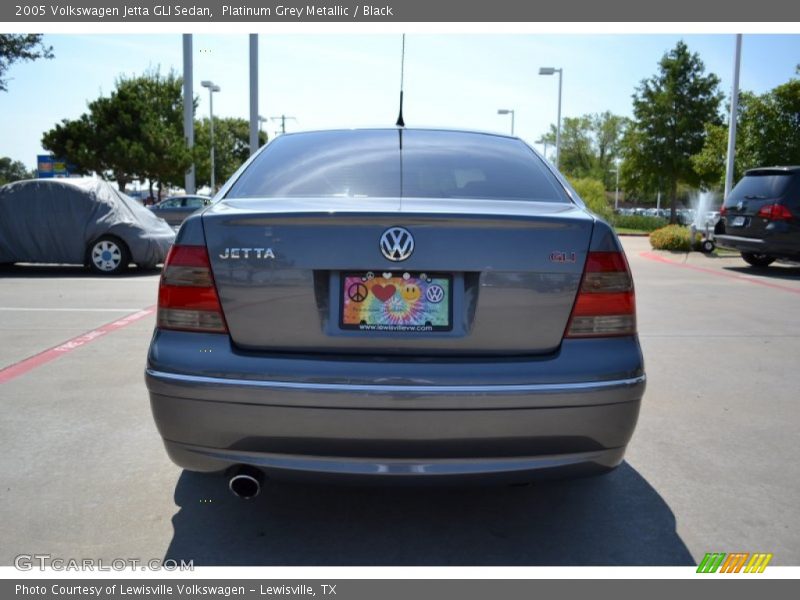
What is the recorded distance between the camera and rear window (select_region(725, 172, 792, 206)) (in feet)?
43.4

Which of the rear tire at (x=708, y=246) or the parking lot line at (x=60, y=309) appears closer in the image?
the parking lot line at (x=60, y=309)

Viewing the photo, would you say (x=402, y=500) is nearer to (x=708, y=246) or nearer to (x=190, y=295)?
(x=190, y=295)

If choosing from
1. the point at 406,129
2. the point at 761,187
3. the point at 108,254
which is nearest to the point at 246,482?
the point at 406,129

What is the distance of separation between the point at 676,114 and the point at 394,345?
143 feet

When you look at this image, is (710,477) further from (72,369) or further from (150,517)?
(72,369)

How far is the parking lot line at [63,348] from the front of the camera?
5605mm

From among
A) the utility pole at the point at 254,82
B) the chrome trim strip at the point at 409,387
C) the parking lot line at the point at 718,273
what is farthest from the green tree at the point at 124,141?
the chrome trim strip at the point at 409,387

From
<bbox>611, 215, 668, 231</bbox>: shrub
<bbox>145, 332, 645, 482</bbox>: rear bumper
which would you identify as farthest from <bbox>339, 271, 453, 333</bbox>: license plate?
<bbox>611, 215, 668, 231</bbox>: shrub

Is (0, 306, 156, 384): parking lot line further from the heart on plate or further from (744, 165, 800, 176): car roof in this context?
(744, 165, 800, 176): car roof

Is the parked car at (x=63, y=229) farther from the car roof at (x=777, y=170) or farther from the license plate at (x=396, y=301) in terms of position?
the car roof at (x=777, y=170)

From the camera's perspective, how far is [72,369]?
5.70 metres

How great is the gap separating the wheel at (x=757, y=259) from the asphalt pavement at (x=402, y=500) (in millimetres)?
10285

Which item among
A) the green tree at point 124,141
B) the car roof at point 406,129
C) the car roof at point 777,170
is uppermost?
the green tree at point 124,141

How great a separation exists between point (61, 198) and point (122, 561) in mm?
10852
